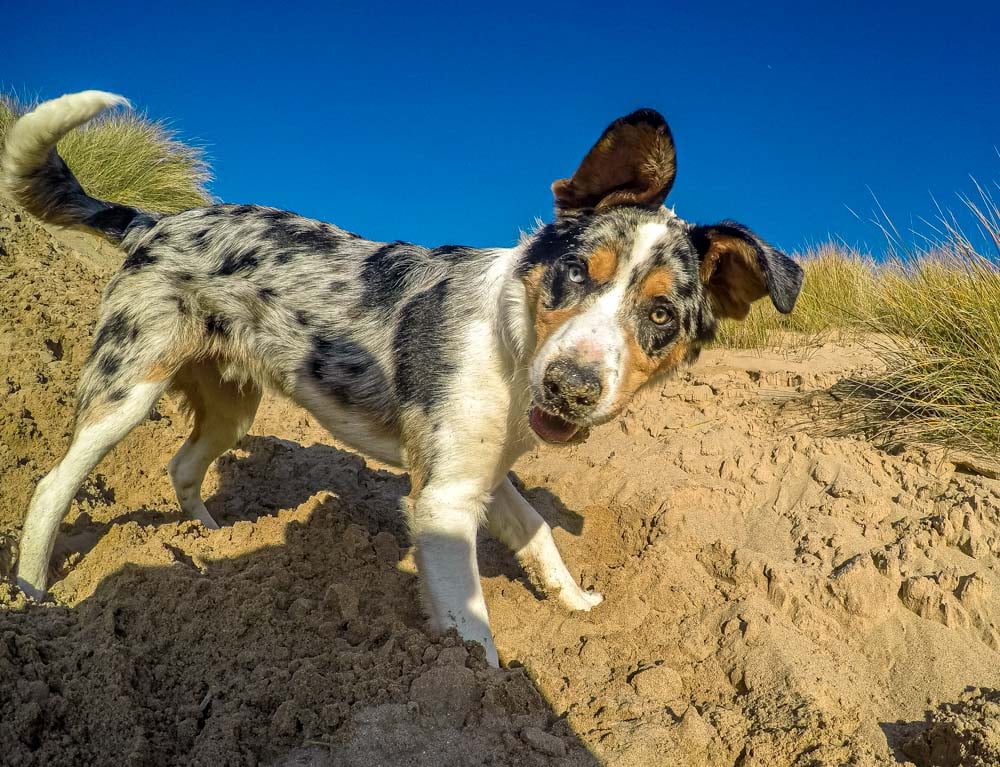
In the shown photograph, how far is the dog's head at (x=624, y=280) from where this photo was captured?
271cm

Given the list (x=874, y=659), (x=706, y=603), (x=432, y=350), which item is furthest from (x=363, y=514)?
(x=874, y=659)

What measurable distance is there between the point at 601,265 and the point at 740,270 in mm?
716

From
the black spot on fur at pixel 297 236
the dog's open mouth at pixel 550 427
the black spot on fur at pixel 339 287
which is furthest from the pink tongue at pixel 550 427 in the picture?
the black spot on fur at pixel 297 236

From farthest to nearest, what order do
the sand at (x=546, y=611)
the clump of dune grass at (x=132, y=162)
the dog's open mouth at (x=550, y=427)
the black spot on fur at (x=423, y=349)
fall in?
1. the clump of dune grass at (x=132, y=162)
2. the black spot on fur at (x=423, y=349)
3. the dog's open mouth at (x=550, y=427)
4. the sand at (x=546, y=611)

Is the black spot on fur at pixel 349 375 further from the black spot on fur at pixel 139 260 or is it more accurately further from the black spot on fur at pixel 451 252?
the black spot on fur at pixel 139 260

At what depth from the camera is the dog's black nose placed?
2.62 m

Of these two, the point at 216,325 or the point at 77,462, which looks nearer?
the point at 77,462

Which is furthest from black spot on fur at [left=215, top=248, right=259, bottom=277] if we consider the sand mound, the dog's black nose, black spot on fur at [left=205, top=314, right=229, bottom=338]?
the sand mound

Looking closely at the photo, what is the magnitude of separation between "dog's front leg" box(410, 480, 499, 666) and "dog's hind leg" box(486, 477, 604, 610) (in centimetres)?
65

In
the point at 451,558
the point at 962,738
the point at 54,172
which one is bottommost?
the point at 962,738

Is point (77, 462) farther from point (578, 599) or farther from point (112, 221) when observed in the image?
point (578, 599)

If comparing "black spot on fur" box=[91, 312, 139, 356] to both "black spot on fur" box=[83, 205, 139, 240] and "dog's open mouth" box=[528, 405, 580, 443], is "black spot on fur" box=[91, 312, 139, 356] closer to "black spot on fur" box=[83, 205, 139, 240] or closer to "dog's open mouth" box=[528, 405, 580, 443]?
"black spot on fur" box=[83, 205, 139, 240]

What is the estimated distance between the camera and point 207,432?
469cm

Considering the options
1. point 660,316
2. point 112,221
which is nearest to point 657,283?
point 660,316
